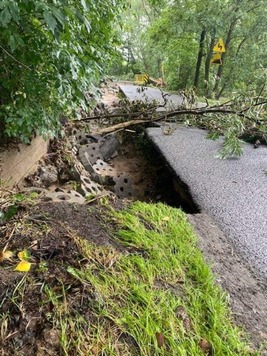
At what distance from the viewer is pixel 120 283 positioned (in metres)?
1.44

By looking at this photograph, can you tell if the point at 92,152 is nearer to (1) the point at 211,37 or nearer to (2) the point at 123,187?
(2) the point at 123,187

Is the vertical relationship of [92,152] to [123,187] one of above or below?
above

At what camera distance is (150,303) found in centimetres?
135

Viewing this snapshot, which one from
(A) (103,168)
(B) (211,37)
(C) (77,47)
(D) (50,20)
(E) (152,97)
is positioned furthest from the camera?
(B) (211,37)

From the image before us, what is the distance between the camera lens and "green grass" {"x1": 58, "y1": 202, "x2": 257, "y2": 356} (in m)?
1.17

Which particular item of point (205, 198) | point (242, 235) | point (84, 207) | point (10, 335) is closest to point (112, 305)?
point (10, 335)

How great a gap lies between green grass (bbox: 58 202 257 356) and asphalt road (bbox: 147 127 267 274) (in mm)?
620

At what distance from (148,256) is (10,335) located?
85 centimetres

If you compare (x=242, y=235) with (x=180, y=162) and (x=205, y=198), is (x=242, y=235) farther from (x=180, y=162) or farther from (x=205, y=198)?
(x=180, y=162)

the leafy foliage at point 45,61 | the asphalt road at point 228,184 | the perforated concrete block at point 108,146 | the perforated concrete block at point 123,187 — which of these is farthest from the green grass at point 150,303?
the perforated concrete block at point 108,146

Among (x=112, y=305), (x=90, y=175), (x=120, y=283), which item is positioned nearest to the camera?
(x=112, y=305)

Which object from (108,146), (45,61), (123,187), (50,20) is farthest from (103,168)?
(50,20)

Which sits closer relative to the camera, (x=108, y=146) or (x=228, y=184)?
(x=228, y=184)

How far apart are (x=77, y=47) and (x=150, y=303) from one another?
6.08 feet
